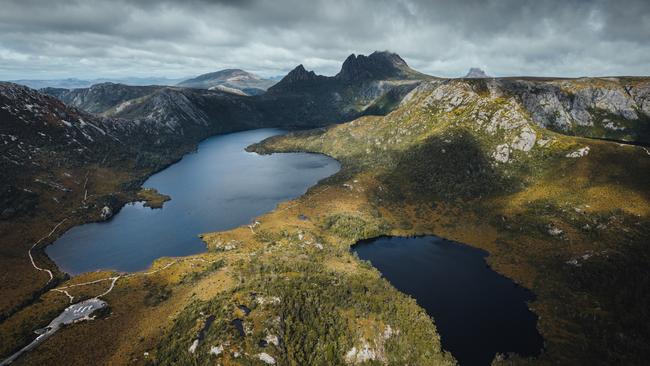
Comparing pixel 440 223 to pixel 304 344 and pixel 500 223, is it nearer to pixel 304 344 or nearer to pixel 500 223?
pixel 500 223

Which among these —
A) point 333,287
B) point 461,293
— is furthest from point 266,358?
point 461,293

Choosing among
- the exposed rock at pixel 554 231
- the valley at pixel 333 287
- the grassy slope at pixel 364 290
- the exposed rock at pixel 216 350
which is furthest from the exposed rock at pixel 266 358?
the exposed rock at pixel 554 231

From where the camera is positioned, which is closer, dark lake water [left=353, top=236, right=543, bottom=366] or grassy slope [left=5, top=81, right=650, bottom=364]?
grassy slope [left=5, top=81, right=650, bottom=364]

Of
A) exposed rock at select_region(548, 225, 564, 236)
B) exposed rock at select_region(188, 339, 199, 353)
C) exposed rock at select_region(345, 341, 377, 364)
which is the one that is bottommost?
exposed rock at select_region(345, 341, 377, 364)

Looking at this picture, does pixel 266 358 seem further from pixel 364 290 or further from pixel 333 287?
pixel 364 290

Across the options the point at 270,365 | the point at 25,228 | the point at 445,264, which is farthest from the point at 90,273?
the point at 445,264

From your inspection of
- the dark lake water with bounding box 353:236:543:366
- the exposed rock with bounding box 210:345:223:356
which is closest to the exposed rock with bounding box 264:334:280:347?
the exposed rock with bounding box 210:345:223:356

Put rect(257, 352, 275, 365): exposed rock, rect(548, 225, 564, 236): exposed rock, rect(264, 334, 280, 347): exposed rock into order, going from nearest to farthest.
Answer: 1. rect(257, 352, 275, 365): exposed rock
2. rect(264, 334, 280, 347): exposed rock
3. rect(548, 225, 564, 236): exposed rock

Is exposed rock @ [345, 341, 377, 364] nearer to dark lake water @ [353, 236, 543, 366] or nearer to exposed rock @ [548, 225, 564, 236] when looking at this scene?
dark lake water @ [353, 236, 543, 366]
